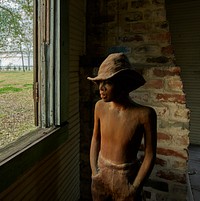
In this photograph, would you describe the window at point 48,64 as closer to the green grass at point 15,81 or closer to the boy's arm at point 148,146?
the green grass at point 15,81

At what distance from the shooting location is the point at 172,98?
1.97 m

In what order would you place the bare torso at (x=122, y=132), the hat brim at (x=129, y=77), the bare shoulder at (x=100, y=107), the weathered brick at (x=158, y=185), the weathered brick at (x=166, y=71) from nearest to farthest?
the hat brim at (x=129, y=77) → the bare torso at (x=122, y=132) → the bare shoulder at (x=100, y=107) → the weathered brick at (x=166, y=71) → the weathered brick at (x=158, y=185)

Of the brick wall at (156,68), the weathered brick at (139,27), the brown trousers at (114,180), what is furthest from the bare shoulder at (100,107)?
the weathered brick at (139,27)

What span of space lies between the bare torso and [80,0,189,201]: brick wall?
0.85m

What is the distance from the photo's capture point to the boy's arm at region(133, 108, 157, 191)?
121 cm

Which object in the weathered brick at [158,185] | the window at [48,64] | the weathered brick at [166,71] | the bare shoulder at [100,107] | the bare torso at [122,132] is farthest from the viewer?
the weathered brick at [158,185]

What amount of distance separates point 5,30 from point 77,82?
0.98 meters

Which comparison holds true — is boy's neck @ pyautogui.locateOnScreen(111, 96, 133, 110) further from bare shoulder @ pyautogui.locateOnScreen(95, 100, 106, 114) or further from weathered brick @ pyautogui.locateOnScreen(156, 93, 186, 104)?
weathered brick @ pyautogui.locateOnScreen(156, 93, 186, 104)

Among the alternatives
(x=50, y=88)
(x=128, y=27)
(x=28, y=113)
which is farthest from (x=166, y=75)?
(x=28, y=113)

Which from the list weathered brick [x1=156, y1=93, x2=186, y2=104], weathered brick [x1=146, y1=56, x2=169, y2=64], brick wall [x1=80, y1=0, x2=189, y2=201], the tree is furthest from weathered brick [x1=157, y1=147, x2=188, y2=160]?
the tree

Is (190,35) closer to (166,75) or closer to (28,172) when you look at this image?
(166,75)

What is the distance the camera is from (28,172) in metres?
1.48

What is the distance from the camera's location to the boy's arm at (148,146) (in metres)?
1.21

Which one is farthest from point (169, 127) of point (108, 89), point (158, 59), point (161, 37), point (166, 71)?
point (108, 89)
